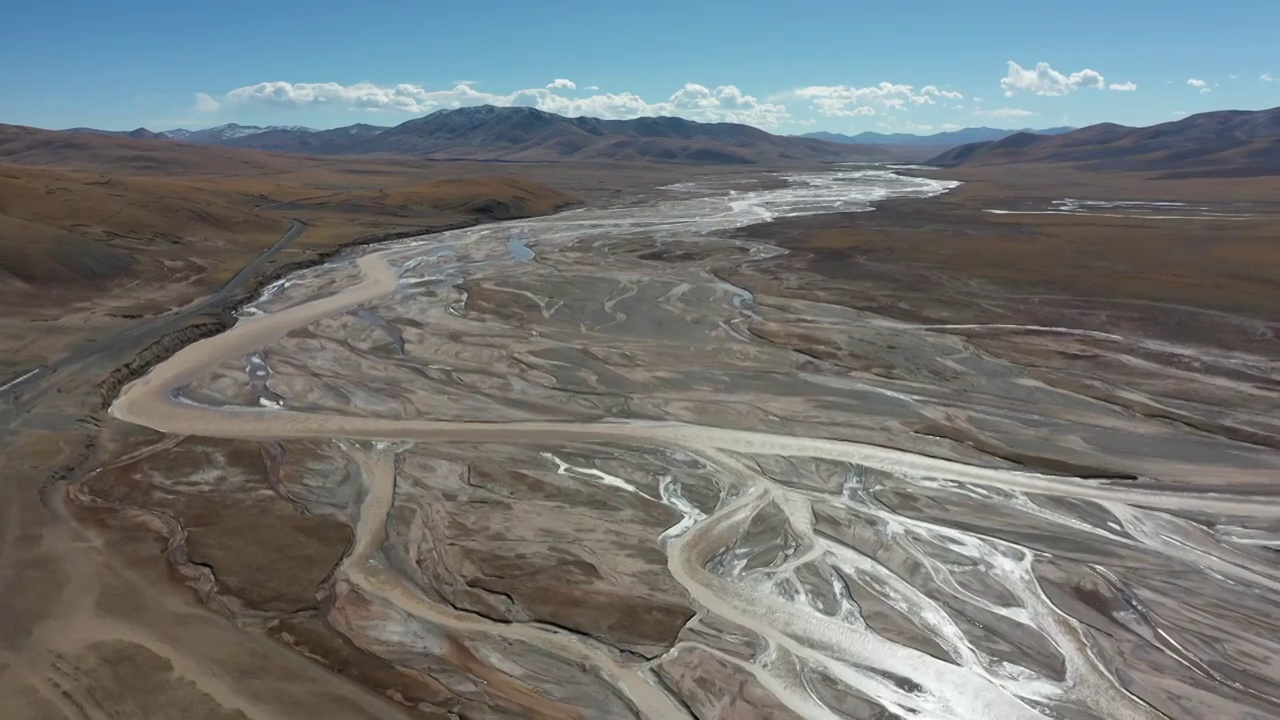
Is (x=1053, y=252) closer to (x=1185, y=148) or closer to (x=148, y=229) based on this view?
(x=148, y=229)

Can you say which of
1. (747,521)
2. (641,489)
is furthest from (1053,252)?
(641,489)

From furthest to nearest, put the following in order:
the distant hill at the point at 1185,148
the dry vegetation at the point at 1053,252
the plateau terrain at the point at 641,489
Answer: the distant hill at the point at 1185,148 < the dry vegetation at the point at 1053,252 < the plateau terrain at the point at 641,489

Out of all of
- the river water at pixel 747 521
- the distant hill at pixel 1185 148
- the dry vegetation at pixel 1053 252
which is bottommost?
the river water at pixel 747 521

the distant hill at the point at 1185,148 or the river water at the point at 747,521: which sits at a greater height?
the distant hill at the point at 1185,148

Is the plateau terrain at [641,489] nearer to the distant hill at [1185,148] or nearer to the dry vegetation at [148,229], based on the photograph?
the dry vegetation at [148,229]

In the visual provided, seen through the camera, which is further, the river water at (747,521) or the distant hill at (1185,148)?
the distant hill at (1185,148)

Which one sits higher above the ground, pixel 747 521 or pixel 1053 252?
pixel 1053 252

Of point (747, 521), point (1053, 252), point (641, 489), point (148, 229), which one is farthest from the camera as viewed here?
point (148, 229)

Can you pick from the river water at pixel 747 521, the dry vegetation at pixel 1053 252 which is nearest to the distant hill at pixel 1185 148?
the dry vegetation at pixel 1053 252
